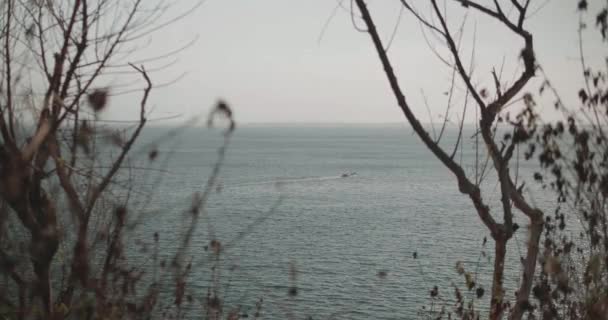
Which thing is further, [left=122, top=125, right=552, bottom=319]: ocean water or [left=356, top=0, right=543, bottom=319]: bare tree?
Result: [left=122, top=125, right=552, bottom=319]: ocean water

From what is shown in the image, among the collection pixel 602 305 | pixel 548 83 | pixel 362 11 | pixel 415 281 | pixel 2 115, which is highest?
pixel 362 11

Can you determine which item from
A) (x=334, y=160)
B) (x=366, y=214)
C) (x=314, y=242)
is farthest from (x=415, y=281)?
(x=334, y=160)

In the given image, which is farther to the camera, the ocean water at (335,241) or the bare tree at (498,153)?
the ocean water at (335,241)

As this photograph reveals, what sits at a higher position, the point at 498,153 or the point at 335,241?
the point at 498,153

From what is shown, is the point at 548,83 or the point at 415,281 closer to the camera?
the point at 548,83

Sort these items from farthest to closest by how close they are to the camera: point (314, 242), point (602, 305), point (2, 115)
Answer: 1. point (314, 242)
2. point (2, 115)
3. point (602, 305)

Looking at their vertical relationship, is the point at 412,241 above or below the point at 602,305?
below

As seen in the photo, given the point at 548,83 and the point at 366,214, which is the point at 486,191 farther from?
the point at 548,83

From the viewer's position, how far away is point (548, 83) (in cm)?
458

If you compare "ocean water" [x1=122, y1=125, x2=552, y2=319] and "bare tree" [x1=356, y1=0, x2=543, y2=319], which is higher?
"bare tree" [x1=356, y1=0, x2=543, y2=319]

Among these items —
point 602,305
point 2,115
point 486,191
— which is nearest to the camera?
point 602,305

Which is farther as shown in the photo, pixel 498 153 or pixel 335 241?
pixel 335 241

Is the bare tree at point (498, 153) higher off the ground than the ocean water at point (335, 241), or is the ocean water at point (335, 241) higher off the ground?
the bare tree at point (498, 153)

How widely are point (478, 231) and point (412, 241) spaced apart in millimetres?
6128
